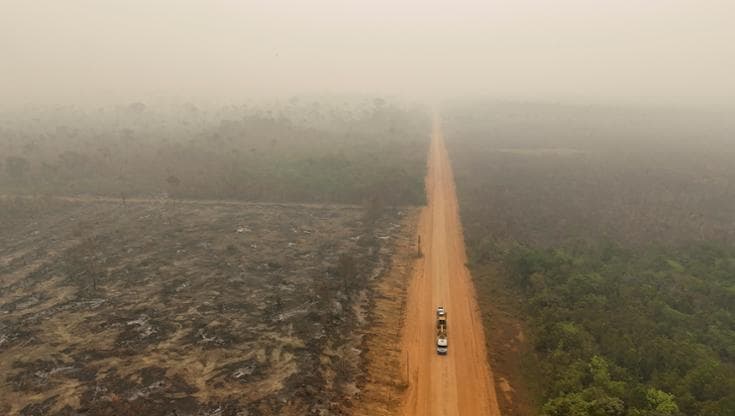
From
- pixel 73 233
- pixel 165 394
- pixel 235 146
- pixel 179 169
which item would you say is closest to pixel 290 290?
pixel 165 394

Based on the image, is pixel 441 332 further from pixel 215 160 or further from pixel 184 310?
pixel 215 160

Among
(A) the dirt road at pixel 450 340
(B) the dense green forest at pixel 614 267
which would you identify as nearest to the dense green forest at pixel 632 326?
(B) the dense green forest at pixel 614 267

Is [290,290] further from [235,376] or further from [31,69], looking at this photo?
[31,69]

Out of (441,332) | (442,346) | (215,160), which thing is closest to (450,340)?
(441,332)

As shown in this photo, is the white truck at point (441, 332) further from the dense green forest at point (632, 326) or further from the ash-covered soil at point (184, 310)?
the dense green forest at point (632, 326)

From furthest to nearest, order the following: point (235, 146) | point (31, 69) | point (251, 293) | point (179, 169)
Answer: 1. point (31, 69)
2. point (235, 146)
3. point (179, 169)
4. point (251, 293)

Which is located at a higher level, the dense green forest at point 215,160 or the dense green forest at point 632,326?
the dense green forest at point 215,160

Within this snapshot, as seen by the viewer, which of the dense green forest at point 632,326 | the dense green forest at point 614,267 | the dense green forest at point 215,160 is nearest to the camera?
the dense green forest at point 632,326
